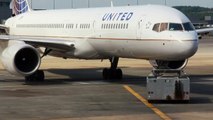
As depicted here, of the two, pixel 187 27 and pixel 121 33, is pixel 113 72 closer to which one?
pixel 121 33

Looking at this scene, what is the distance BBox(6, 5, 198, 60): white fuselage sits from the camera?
22.0 m

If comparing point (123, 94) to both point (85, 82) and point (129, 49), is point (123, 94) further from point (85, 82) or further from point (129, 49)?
point (85, 82)

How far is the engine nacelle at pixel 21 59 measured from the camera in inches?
1006

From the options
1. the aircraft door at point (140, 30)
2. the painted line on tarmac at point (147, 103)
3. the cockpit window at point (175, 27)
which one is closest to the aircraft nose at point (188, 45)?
the cockpit window at point (175, 27)

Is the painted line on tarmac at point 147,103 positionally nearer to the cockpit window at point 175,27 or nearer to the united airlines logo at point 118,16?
Result: the cockpit window at point 175,27

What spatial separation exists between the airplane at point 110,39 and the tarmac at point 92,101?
1.21 meters

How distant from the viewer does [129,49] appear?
79.8ft

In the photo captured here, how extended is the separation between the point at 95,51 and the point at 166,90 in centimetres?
863

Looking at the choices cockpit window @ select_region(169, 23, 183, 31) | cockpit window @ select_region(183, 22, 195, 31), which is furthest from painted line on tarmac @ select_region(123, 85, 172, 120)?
cockpit window @ select_region(183, 22, 195, 31)

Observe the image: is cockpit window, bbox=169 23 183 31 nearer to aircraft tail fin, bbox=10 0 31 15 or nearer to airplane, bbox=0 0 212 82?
airplane, bbox=0 0 212 82

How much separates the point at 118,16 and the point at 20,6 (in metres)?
16.6

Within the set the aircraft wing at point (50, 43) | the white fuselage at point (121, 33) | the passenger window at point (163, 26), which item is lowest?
the aircraft wing at point (50, 43)

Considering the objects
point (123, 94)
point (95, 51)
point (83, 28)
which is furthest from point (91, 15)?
point (123, 94)

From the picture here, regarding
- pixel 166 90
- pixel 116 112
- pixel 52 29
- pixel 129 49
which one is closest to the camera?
pixel 116 112
